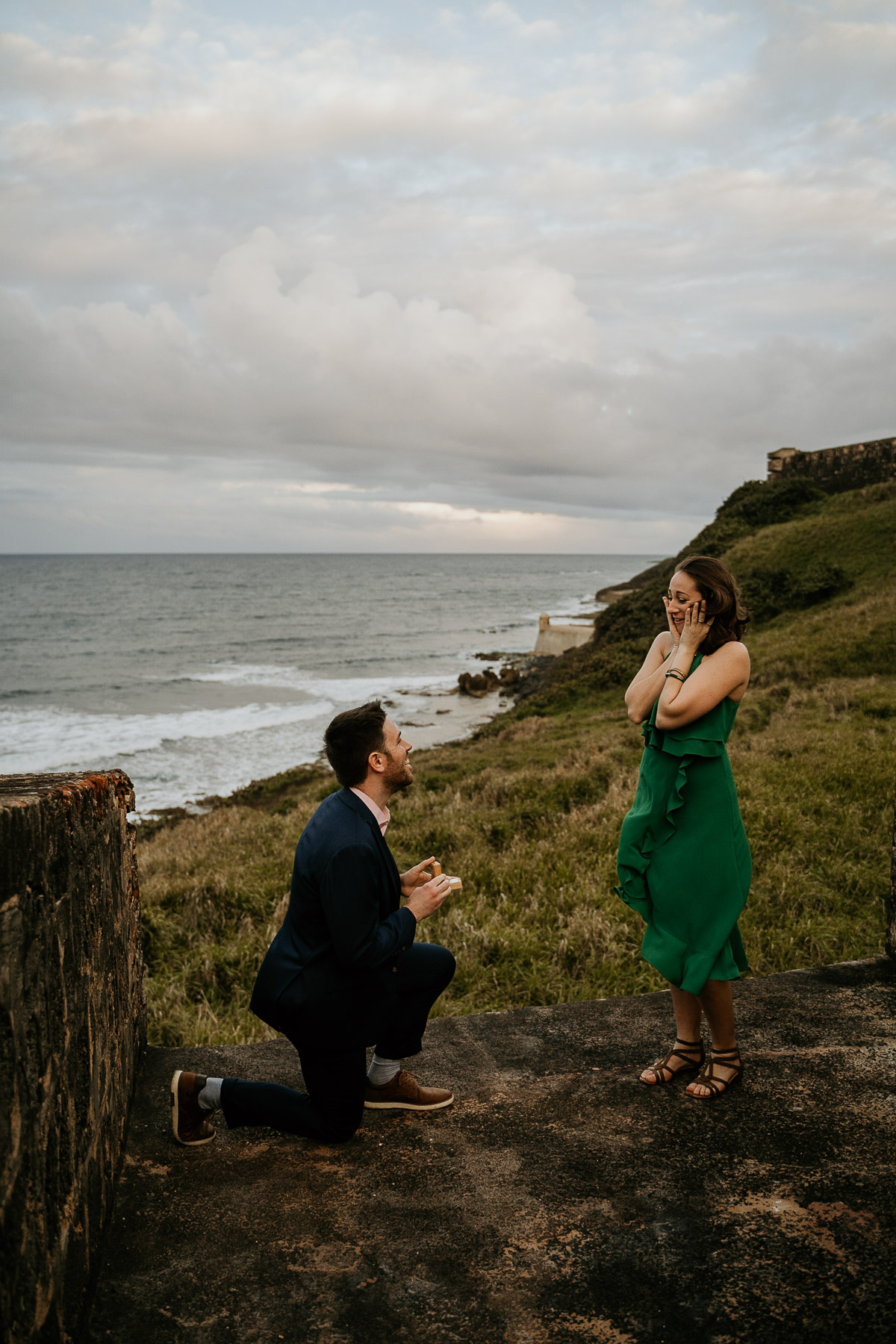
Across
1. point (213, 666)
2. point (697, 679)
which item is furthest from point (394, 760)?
point (213, 666)

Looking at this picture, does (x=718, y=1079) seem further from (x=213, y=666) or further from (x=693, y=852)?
(x=213, y=666)

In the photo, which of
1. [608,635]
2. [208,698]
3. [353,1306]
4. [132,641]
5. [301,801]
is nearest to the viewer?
[353,1306]

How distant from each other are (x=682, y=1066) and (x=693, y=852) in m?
0.87

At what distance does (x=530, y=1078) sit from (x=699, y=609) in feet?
6.33

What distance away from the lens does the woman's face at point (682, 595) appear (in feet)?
10.2

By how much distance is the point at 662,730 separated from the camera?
3168 mm

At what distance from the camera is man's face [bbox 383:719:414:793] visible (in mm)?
2873

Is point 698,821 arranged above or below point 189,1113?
above

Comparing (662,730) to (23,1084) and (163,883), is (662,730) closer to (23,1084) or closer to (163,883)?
(23,1084)

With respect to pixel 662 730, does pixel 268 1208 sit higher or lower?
lower

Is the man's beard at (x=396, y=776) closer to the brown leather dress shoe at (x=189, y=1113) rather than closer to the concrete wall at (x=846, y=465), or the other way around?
the brown leather dress shoe at (x=189, y=1113)

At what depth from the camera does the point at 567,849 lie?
7684 millimetres

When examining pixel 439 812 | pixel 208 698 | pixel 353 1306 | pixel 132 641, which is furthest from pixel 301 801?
pixel 132 641

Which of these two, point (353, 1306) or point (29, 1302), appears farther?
point (353, 1306)
